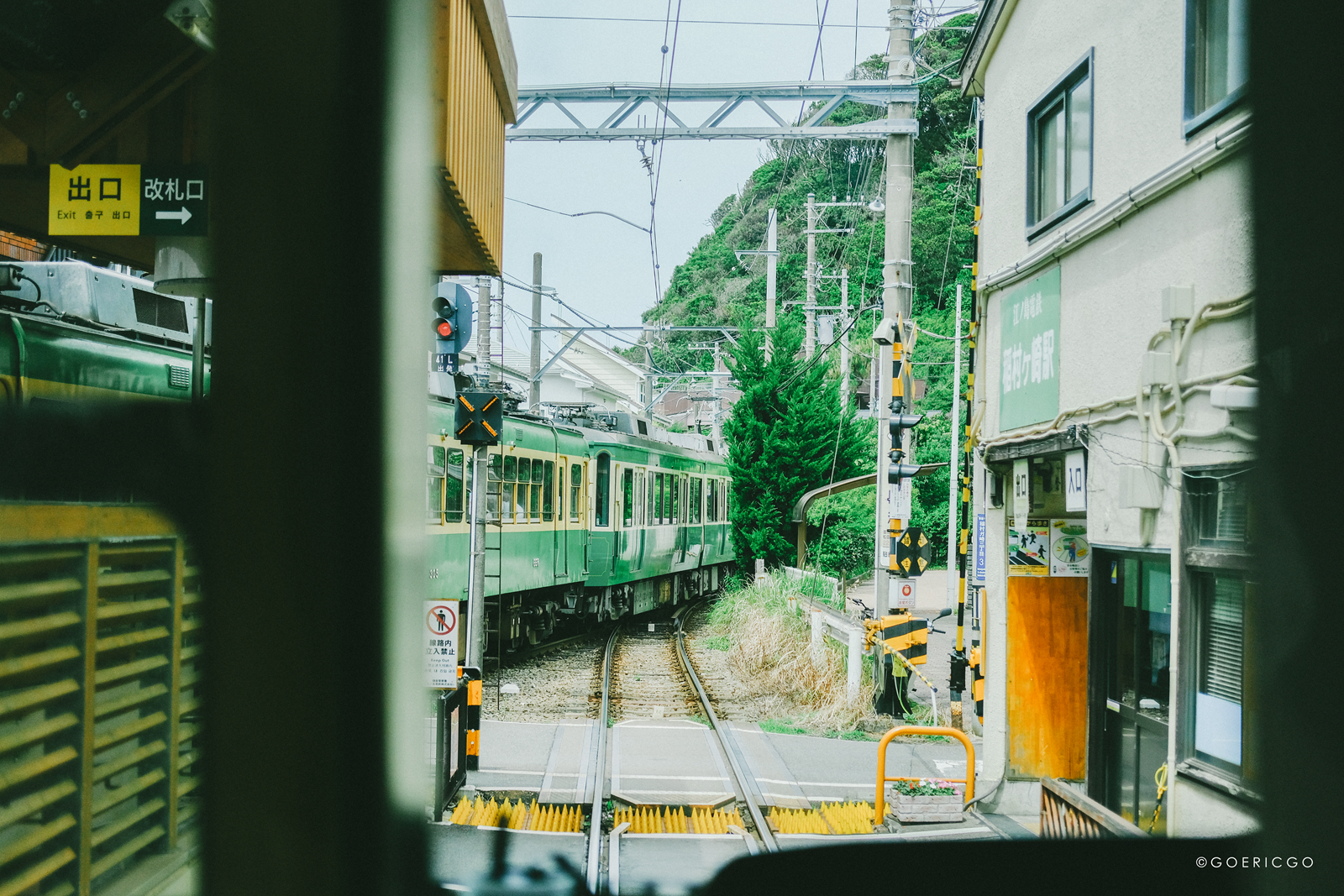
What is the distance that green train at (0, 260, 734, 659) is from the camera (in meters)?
1.78

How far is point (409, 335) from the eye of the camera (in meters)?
1.55

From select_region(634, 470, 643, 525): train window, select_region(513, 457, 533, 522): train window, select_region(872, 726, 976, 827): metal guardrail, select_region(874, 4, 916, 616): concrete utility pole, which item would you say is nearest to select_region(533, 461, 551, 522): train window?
select_region(513, 457, 533, 522): train window

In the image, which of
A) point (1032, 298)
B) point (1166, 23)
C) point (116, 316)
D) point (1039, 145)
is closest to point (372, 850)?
point (116, 316)

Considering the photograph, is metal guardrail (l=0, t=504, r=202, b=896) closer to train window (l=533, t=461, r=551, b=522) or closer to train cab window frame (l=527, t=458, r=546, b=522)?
train cab window frame (l=527, t=458, r=546, b=522)

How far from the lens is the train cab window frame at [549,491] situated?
40.6 feet

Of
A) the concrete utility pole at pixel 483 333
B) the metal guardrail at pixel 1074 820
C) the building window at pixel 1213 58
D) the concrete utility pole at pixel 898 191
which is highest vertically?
the concrete utility pole at pixel 898 191

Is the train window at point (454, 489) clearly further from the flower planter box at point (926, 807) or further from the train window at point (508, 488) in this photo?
the flower planter box at point (926, 807)

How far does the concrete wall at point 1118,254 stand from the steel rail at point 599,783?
1040 mm

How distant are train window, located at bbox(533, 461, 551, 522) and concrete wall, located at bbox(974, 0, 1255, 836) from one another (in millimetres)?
6622

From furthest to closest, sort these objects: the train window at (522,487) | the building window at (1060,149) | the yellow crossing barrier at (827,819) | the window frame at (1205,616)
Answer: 1. the train window at (522,487)
2. the yellow crossing barrier at (827,819)
3. the building window at (1060,149)
4. the window frame at (1205,616)

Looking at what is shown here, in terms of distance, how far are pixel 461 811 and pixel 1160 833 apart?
7.50 ft

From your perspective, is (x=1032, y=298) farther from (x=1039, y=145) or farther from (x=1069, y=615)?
(x=1069, y=615)

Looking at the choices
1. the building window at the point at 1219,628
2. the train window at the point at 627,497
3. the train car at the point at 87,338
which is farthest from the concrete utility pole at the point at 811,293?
the train car at the point at 87,338

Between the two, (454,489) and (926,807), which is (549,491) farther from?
(926,807)
